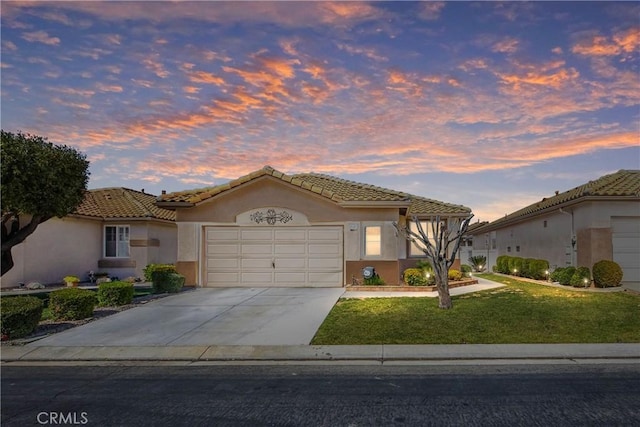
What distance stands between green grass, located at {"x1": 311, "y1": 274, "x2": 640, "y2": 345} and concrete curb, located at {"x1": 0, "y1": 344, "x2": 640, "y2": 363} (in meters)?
0.45

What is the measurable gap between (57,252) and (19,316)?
1449 centimetres

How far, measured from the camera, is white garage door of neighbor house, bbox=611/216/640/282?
19578 mm

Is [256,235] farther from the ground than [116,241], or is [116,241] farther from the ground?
[256,235]

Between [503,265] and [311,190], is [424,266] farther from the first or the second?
[503,265]

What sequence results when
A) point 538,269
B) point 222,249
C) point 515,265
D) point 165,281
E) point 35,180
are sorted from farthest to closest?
point 515,265, point 538,269, point 222,249, point 165,281, point 35,180

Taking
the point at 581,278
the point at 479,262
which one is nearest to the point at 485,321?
the point at 581,278

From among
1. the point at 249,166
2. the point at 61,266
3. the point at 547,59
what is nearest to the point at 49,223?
the point at 61,266

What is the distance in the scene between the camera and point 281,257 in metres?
19.6

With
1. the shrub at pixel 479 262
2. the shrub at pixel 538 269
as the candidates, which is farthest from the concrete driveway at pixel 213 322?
the shrub at pixel 479 262

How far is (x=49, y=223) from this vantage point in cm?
2294

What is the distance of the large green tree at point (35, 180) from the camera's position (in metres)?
11.1

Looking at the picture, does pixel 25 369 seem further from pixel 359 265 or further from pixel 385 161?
pixel 385 161

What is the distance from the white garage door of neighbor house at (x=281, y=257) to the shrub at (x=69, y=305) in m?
7.09

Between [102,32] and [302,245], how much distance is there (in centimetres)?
1085
